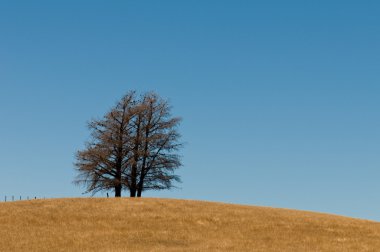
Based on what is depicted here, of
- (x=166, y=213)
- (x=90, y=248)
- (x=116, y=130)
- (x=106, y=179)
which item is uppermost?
(x=116, y=130)

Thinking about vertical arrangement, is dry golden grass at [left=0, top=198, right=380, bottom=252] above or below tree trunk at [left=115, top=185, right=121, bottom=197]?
below

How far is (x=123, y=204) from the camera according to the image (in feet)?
168

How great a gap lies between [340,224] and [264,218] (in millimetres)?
5641

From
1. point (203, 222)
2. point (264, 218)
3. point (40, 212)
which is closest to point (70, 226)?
point (40, 212)

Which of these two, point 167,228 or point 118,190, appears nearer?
point 167,228

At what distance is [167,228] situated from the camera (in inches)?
1679

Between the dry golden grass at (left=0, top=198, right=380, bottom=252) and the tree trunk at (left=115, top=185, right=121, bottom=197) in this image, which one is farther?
the tree trunk at (left=115, top=185, right=121, bottom=197)

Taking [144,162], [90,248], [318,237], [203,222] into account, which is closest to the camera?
[90,248]

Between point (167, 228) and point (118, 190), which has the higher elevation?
point (118, 190)

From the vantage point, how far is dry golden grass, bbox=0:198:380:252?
3772 cm

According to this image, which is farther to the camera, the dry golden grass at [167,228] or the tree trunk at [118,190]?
the tree trunk at [118,190]

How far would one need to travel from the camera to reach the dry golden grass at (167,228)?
37.7 metres

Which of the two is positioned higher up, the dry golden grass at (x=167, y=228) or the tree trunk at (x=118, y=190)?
the tree trunk at (x=118, y=190)

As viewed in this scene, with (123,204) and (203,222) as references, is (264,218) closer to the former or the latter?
(203,222)
